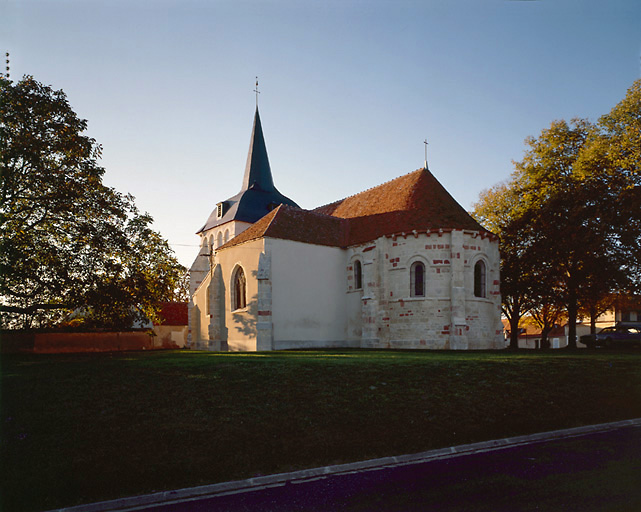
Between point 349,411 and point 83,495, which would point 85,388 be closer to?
point 83,495

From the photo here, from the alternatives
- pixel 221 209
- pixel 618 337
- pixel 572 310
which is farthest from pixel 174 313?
pixel 618 337

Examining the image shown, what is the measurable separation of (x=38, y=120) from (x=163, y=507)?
710 inches

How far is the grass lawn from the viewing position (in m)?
8.26

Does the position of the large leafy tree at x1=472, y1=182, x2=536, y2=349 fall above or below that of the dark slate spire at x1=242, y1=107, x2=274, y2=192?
below

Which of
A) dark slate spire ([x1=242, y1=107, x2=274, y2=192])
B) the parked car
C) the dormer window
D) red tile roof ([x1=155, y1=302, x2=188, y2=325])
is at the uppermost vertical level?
dark slate spire ([x1=242, y1=107, x2=274, y2=192])

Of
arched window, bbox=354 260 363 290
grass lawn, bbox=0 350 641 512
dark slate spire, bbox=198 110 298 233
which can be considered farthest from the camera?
dark slate spire, bbox=198 110 298 233

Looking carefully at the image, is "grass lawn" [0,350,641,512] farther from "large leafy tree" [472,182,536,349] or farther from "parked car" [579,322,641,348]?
"parked car" [579,322,641,348]

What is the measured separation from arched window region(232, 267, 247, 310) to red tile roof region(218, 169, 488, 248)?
7.00 feet

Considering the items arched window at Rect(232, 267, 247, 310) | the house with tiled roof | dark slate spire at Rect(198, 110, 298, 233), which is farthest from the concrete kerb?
dark slate spire at Rect(198, 110, 298, 233)

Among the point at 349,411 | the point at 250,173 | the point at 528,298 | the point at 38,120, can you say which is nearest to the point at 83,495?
the point at 349,411

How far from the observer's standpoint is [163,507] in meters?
6.95

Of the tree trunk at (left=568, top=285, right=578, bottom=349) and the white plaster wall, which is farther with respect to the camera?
the tree trunk at (left=568, top=285, right=578, bottom=349)

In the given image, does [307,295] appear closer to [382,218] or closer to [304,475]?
[382,218]

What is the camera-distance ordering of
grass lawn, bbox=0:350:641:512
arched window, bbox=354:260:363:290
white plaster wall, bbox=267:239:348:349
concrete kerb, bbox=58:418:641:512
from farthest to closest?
1. arched window, bbox=354:260:363:290
2. white plaster wall, bbox=267:239:348:349
3. grass lawn, bbox=0:350:641:512
4. concrete kerb, bbox=58:418:641:512
